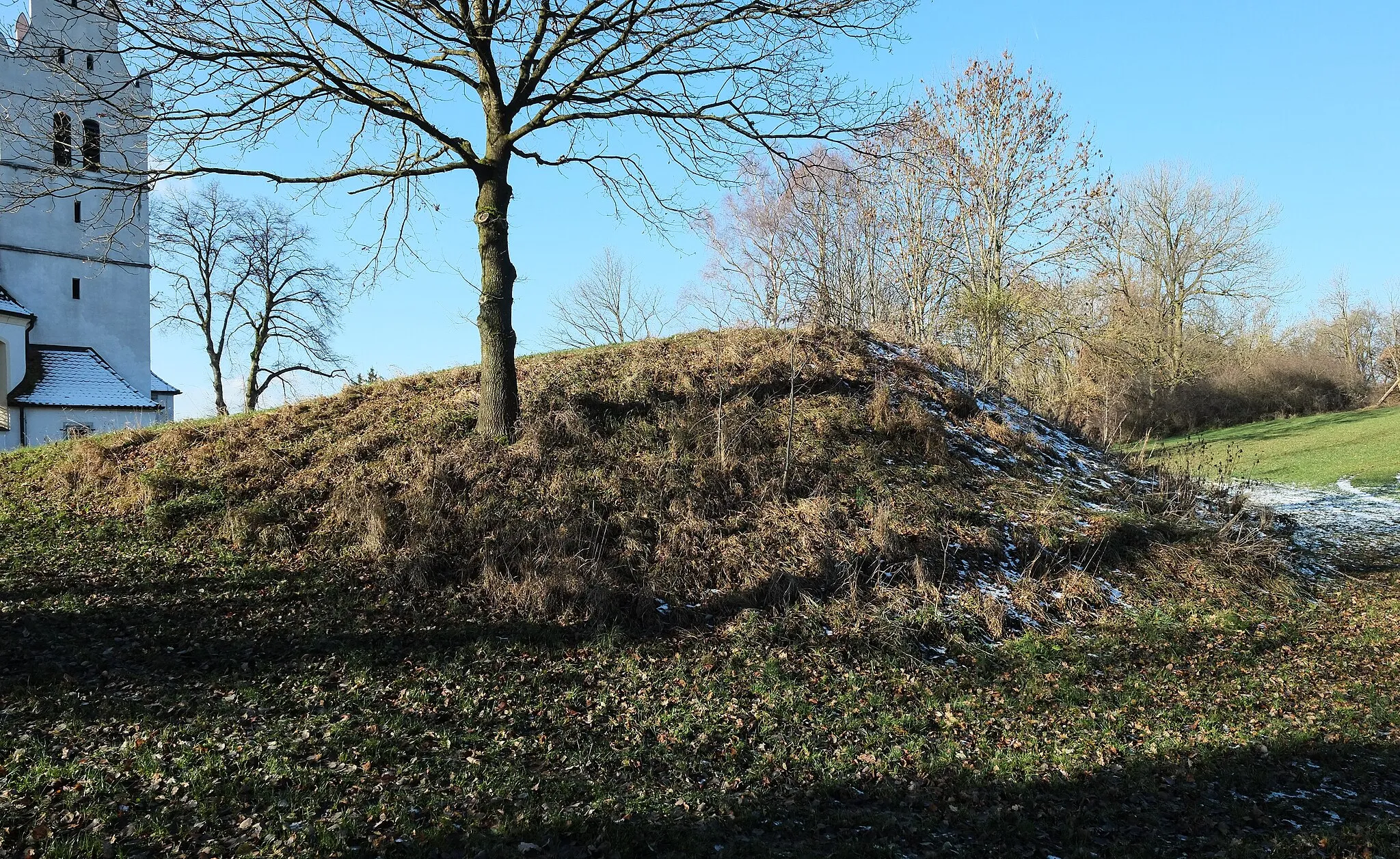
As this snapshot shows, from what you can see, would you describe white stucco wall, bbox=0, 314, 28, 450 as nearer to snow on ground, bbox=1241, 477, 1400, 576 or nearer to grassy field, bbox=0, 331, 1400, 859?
grassy field, bbox=0, 331, 1400, 859

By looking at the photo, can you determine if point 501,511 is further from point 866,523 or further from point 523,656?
point 866,523

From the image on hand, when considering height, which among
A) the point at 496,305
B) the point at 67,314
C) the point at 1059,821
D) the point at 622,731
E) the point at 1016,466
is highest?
the point at 67,314

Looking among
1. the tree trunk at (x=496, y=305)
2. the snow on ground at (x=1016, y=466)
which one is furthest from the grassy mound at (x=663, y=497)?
the tree trunk at (x=496, y=305)

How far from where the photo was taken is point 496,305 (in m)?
9.18

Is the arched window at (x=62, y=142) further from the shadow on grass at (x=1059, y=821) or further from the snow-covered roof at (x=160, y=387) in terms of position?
the snow-covered roof at (x=160, y=387)

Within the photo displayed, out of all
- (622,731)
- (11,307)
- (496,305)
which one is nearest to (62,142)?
(496,305)

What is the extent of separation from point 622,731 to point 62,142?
9.16m

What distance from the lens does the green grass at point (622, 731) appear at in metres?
3.92

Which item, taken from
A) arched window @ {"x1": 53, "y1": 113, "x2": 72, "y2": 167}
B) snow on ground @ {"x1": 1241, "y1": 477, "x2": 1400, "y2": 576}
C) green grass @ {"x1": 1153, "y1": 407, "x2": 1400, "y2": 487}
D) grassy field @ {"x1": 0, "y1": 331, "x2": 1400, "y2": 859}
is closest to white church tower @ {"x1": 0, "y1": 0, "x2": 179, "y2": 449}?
arched window @ {"x1": 53, "y1": 113, "x2": 72, "y2": 167}

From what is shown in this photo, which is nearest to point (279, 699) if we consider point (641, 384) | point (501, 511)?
point (501, 511)

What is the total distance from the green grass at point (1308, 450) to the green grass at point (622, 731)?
8.66 meters

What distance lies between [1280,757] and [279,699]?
7.16m

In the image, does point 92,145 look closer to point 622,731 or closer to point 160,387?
point 622,731

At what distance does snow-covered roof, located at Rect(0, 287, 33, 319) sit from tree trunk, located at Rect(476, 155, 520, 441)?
26.0 meters
